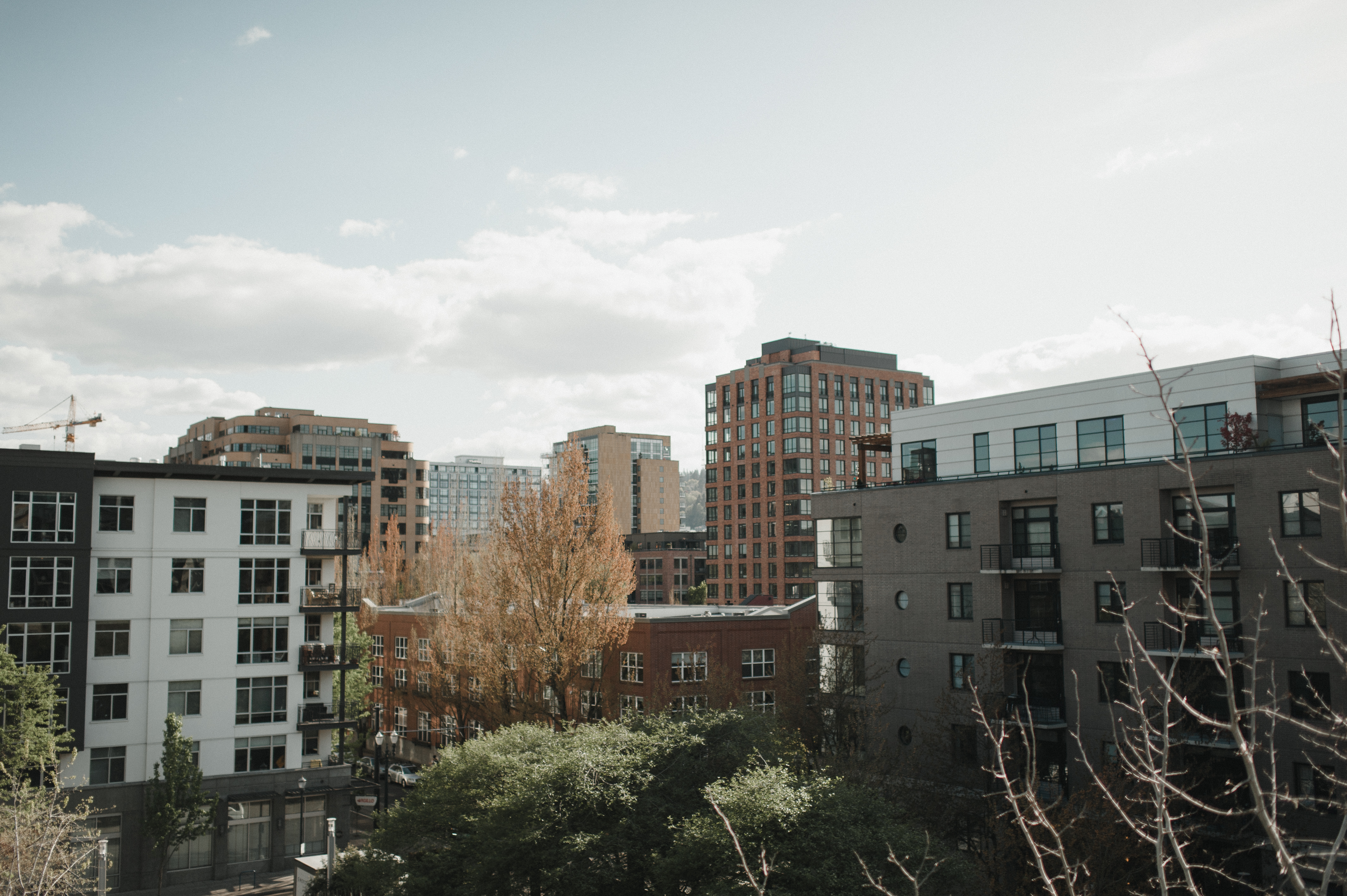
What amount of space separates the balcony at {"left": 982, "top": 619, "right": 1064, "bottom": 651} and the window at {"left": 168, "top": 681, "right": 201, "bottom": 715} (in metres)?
31.7

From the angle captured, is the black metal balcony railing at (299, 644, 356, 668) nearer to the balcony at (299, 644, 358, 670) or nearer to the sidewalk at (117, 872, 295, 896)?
the balcony at (299, 644, 358, 670)

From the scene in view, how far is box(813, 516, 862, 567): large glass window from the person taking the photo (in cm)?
4600

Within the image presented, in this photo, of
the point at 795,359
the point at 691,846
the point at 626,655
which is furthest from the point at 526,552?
the point at 795,359

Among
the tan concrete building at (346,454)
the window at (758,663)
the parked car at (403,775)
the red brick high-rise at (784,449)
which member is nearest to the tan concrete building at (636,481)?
the tan concrete building at (346,454)

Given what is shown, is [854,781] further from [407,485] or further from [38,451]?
[407,485]

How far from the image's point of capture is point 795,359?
115 meters

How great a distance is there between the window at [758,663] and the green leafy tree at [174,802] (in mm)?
24525

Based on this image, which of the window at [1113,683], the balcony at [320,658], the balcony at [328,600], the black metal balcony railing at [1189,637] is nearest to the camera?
the black metal balcony railing at [1189,637]

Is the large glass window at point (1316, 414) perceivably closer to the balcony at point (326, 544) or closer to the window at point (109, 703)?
the balcony at point (326, 544)

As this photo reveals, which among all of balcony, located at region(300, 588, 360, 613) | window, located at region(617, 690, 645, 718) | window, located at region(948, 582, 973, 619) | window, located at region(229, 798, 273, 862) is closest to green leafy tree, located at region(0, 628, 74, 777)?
window, located at region(229, 798, 273, 862)

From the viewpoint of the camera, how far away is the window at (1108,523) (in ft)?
120

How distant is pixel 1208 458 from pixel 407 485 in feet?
344

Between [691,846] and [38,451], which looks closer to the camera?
[691,846]

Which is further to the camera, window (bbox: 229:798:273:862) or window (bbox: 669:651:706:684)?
window (bbox: 669:651:706:684)
